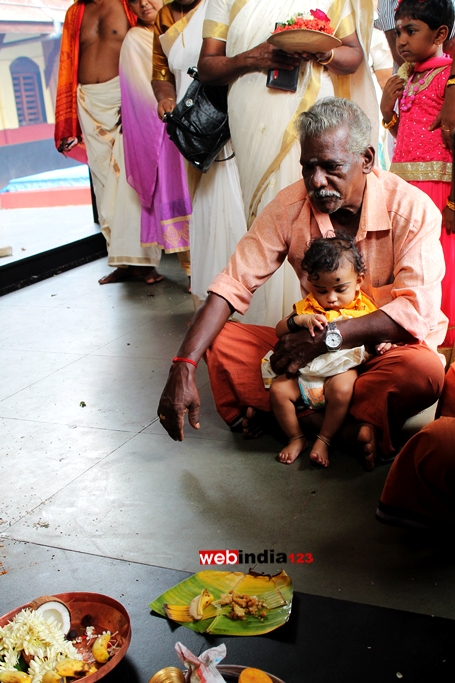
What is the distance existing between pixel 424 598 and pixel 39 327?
3438 mm

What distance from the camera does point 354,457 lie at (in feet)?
9.20

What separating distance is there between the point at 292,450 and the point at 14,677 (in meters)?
1.41

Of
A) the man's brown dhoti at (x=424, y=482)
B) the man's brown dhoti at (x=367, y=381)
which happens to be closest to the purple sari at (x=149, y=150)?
the man's brown dhoti at (x=367, y=381)

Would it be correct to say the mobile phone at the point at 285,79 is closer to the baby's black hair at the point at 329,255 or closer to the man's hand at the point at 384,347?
the baby's black hair at the point at 329,255

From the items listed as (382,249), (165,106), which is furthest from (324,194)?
(165,106)

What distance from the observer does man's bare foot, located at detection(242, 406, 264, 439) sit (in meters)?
3.01

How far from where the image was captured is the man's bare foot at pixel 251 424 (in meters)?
3.01

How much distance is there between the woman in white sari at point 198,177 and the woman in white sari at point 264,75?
0.38 metres

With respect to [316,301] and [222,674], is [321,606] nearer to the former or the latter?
[222,674]

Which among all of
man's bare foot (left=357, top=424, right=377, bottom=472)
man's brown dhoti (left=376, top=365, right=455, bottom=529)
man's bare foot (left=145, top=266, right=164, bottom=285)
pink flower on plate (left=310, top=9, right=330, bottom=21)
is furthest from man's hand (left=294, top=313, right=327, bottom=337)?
man's bare foot (left=145, top=266, right=164, bottom=285)

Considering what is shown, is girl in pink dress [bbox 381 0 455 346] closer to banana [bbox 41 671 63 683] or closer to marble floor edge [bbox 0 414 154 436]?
marble floor edge [bbox 0 414 154 436]

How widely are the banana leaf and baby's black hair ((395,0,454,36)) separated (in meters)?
2.40

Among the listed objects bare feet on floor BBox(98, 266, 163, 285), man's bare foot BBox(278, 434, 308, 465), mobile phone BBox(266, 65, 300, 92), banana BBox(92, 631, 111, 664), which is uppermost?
mobile phone BBox(266, 65, 300, 92)

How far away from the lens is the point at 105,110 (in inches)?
232
